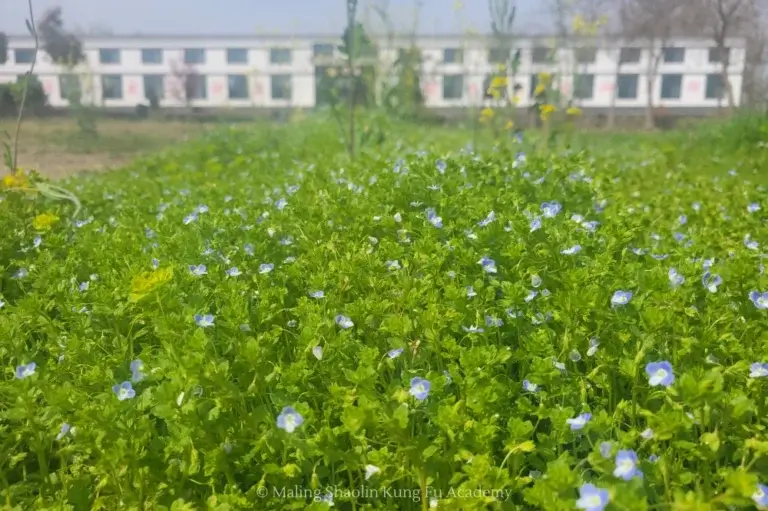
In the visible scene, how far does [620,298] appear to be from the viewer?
1.72m

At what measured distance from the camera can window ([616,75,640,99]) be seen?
2220cm

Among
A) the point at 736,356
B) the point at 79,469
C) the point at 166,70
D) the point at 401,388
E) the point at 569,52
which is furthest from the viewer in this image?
the point at 166,70

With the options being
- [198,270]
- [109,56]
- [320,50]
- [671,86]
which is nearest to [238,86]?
[109,56]

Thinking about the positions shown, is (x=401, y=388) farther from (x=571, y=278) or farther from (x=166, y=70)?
(x=166, y=70)

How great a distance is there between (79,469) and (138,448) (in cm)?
27

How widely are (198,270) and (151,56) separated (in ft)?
68.5

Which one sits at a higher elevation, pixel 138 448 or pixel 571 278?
pixel 571 278

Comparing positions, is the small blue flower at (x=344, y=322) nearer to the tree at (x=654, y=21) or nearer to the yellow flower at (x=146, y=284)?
the yellow flower at (x=146, y=284)

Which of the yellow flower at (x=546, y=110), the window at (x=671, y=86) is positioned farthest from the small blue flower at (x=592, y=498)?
the window at (x=671, y=86)

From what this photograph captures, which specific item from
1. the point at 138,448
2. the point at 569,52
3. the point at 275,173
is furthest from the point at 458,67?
the point at 138,448

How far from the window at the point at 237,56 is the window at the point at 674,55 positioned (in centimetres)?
1454

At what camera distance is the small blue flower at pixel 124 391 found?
4.89 feet

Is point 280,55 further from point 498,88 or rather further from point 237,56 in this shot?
point 498,88

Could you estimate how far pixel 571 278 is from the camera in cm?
181
